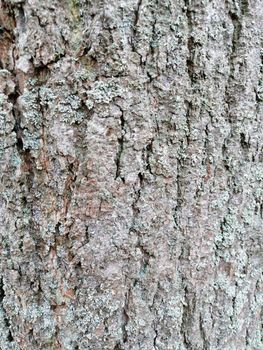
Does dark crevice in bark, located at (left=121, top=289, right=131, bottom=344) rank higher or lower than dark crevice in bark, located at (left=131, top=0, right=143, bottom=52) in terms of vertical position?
lower

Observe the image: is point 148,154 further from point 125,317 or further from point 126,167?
point 125,317

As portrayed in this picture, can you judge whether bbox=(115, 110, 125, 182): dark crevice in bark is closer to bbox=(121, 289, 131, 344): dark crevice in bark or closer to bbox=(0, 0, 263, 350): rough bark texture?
bbox=(0, 0, 263, 350): rough bark texture

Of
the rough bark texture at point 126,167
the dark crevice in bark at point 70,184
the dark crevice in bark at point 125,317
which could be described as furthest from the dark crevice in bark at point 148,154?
the dark crevice in bark at point 125,317

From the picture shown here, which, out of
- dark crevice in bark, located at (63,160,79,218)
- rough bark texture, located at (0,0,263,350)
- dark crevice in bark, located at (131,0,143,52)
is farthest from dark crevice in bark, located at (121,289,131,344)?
dark crevice in bark, located at (131,0,143,52)

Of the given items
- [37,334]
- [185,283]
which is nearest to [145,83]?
[185,283]

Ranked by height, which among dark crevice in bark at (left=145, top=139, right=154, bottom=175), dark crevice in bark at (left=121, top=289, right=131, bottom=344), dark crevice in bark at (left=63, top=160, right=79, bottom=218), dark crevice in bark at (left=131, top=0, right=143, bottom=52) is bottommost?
dark crevice in bark at (left=121, top=289, right=131, bottom=344)

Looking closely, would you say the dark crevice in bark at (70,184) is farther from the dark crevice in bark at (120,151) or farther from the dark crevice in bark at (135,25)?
the dark crevice in bark at (135,25)

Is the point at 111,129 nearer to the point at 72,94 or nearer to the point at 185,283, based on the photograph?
the point at 72,94

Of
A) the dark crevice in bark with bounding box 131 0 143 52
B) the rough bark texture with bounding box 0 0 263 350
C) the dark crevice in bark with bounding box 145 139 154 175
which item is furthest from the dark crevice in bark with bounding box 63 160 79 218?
the dark crevice in bark with bounding box 131 0 143 52

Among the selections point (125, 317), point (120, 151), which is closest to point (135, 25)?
point (120, 151)
